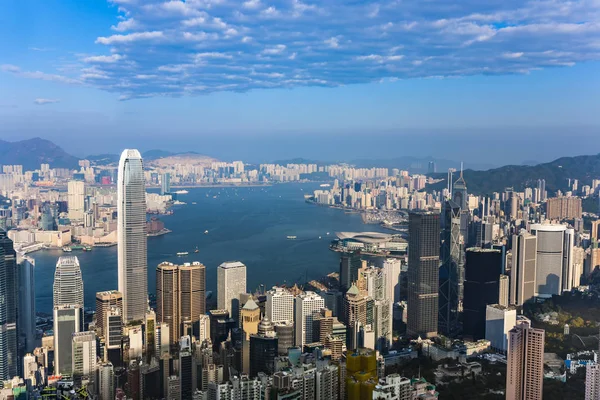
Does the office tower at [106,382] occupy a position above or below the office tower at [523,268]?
below

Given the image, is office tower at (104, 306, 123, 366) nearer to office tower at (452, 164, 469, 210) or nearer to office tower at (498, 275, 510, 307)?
office tower at (498, 275, 510, 307)

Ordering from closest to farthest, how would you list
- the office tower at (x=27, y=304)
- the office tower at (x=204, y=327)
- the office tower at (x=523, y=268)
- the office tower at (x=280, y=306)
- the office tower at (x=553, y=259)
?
the office tower at (x=27, y=304)
the office tower at (x=204, y=327)
the office tower at (x=280, y=306)
the office tower at (x=523, y=268)
the office tower at (x=553, y=259)

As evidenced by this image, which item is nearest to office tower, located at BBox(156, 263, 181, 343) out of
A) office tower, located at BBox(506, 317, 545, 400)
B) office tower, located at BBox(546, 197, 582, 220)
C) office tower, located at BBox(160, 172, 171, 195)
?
office tower, located at BBox(506, 317, 545, 400)

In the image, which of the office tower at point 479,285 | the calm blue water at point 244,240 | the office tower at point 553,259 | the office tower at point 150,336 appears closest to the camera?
the office tower at point 150,336

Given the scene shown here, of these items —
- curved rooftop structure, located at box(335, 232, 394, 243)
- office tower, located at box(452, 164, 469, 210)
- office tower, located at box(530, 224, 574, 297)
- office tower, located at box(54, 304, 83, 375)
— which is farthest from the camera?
curved rooftop structure, located at box(335, 232, 394, 243)

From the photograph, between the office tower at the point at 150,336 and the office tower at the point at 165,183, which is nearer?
the office tower at the point at 150,336

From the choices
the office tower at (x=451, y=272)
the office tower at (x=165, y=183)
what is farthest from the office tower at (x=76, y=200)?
the office tower at (x=451, y=272)

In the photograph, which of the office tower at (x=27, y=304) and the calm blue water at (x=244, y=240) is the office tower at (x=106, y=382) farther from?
the calm blue water at (x=244, y=240)

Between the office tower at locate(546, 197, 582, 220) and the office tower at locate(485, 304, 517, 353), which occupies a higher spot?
the office tower at locate(546, 197, 582, 220)
